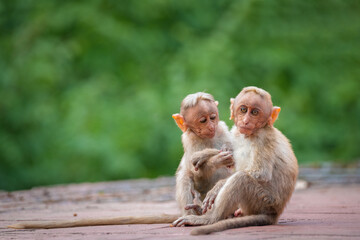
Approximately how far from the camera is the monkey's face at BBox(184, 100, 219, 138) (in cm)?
552

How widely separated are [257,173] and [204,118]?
2.76ft

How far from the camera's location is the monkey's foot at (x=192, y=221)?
16.6 feet

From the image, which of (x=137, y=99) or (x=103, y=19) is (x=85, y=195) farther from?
(x=103, y=19)

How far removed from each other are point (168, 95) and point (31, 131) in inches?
137

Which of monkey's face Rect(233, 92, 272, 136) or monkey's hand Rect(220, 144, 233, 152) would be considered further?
monkey's hand Rect(220, 144, 233, 152)

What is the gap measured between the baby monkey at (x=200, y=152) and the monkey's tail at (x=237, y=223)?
56 cm

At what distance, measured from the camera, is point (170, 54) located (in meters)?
15.4

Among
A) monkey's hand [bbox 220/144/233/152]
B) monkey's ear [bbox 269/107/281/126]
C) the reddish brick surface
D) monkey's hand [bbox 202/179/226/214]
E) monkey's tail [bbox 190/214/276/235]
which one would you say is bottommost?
the reddish brick surface

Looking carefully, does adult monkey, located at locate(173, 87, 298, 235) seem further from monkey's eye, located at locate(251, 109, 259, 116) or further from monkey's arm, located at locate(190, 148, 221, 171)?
monkey's arm, located at locate(190, 148, 221, 171)

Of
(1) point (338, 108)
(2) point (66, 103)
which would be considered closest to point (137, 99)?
(2) point (66, 103)

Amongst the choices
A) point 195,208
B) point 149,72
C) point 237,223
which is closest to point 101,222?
point 195,208

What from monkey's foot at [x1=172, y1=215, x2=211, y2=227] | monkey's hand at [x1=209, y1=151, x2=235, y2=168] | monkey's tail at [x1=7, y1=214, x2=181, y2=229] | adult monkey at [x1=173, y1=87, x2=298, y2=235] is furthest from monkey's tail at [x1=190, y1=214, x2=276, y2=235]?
monkey's tail at [x1=7, y1=214, x2=181, y2=229]

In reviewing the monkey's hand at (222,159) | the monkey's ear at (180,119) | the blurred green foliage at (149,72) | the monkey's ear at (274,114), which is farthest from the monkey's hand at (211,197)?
the blurred green foliage at (149,72)

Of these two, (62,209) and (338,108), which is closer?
(62,209)
